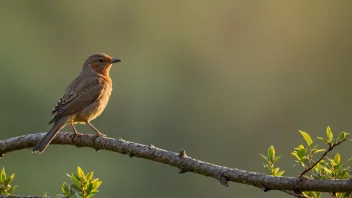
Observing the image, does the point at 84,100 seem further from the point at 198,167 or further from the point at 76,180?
the point at 198,167

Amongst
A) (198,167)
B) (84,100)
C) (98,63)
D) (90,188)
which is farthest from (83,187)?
(98,63)

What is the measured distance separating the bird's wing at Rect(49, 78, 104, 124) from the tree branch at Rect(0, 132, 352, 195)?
148cm

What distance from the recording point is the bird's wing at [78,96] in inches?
356

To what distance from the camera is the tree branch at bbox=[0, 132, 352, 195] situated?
4965 mm

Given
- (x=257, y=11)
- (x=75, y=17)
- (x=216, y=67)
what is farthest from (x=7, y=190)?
(x=257, y=11)

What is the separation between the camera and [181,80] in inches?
1823

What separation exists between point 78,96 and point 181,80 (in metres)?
37.0

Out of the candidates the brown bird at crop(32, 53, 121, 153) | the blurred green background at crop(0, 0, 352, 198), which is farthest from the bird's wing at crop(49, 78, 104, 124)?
the blurred green background at crop(0, 0, 352, 198)

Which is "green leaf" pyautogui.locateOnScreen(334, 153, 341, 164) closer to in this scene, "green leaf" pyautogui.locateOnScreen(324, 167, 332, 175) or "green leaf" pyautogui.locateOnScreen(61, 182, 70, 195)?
"green leaf" pyautogui.locateOnScreen(324, 167, 332, 175)

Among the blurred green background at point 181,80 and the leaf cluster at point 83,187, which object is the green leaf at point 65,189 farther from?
the blurred green background at point 181,80

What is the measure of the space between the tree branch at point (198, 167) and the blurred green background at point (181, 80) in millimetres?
11083

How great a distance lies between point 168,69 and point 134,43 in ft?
11.5

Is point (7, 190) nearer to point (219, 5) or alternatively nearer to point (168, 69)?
point (168, 69)

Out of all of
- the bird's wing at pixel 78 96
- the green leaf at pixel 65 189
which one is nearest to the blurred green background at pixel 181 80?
the bird's wing at pixel 78 96
